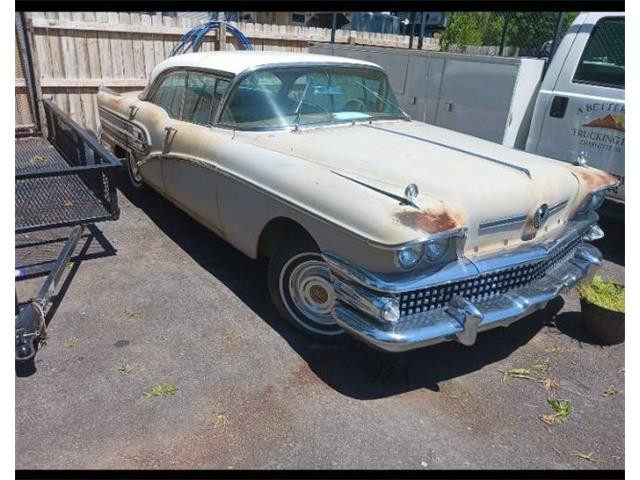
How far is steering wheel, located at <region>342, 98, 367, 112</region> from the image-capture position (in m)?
4.50

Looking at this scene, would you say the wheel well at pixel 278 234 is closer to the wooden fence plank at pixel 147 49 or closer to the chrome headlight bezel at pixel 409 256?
the chrome headlight bezel at pixel 409 256

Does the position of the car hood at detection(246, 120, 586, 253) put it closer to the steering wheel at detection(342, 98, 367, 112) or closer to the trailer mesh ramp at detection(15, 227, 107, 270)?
the steering wheel at detection(342, 98, 367, 112)

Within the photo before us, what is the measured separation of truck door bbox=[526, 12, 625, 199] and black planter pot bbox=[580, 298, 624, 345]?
1.80 meters

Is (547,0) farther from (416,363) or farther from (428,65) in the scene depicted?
(416,363)

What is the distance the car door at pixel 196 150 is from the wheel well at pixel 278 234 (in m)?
0.53

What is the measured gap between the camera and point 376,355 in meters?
3.40

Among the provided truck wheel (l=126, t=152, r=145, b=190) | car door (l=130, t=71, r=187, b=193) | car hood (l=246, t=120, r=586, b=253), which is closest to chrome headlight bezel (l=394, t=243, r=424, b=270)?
car hood (l=246, t=120, r=586, b=253)

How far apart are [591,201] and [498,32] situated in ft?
37.6

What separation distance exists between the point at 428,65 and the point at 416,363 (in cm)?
454

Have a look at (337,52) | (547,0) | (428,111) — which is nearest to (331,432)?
(428,111)

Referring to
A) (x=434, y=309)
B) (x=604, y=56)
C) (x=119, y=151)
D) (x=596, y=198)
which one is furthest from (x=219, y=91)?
(x=604, y=56)

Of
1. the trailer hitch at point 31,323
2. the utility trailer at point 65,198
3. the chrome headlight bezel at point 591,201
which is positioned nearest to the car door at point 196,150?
the utility trailer at point 65,198

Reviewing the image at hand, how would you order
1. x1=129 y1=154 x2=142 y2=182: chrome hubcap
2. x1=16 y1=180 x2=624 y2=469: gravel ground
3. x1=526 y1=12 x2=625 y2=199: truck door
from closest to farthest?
x1=16 y1=180 x2=624 y2=469: gravel ground
x1=526 y1=12 x2=625 y2=199: truck door
x1=129 y1=154 x2=142 y2=182: chrome hubcap

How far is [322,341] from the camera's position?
355 centimetres
